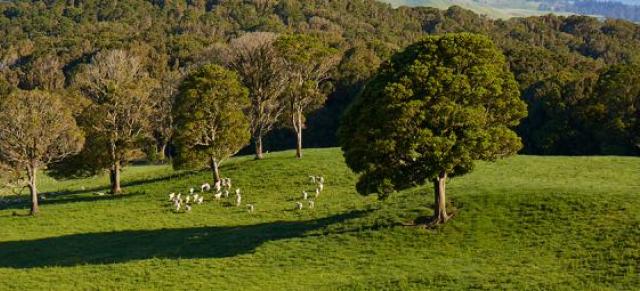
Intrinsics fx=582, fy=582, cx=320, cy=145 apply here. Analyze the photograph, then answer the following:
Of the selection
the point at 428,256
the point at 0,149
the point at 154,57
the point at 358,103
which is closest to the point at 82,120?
the point at 0,149

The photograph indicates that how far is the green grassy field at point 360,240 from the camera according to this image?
108 ft

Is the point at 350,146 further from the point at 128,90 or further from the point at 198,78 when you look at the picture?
the point at 128,90

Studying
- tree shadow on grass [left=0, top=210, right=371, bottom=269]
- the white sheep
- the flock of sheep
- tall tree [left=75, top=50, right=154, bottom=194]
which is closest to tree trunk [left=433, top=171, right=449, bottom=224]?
tree shadow on grass [left=0, top=210, right=371, bottom=269]

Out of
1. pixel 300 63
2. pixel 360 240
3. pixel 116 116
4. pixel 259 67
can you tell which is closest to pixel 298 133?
pixel 300 63

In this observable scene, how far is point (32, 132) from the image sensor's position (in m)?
56.4

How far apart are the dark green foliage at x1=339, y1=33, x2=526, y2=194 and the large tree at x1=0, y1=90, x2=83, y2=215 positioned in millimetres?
32573

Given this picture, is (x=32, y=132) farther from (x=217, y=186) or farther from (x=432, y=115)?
(x=432, y=115)

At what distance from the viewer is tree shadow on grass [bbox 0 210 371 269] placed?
135ft

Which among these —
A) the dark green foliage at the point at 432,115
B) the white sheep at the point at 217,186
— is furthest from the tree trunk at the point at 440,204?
the white sheep at the point at 217,186

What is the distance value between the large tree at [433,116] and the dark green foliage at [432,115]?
7 centimetres

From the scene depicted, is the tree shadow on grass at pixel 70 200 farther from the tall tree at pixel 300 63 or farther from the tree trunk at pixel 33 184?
the tall tree at pixel 300 63

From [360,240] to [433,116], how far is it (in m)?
9.79

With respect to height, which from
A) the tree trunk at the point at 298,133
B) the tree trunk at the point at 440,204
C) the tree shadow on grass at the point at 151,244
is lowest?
the tree shadow on grass at the point at 151,244

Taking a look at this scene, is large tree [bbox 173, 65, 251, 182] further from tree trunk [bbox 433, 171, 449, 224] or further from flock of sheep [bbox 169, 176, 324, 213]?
tree trunk [bbox 433, 171, 449, 224]
